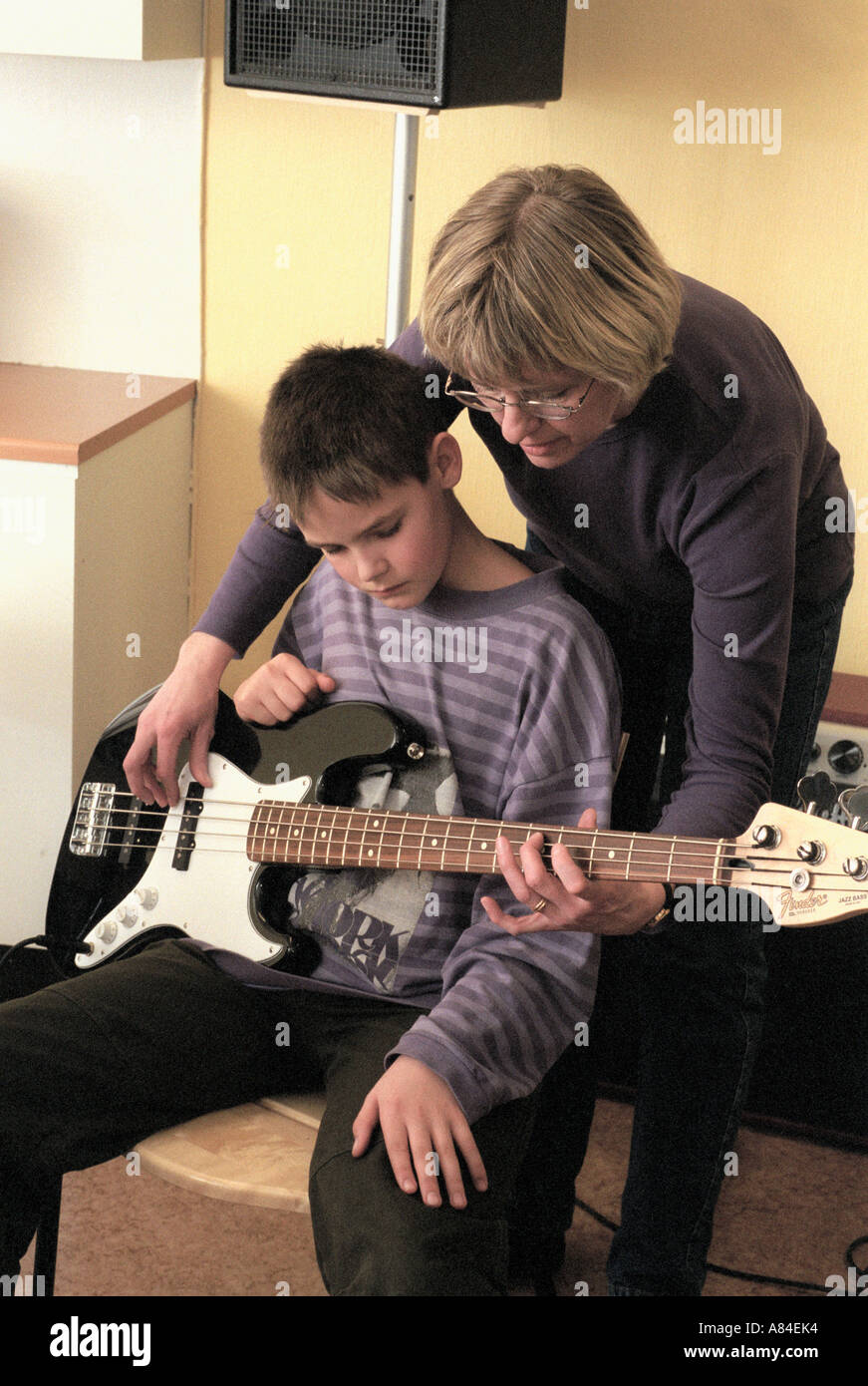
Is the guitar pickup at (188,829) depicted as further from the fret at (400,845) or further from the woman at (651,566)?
the fret at (400,845)

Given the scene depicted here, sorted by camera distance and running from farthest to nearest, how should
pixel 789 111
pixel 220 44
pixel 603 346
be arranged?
pixel 220 44
pixel 789 111
pixel 603 346

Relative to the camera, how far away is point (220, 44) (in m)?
1.83

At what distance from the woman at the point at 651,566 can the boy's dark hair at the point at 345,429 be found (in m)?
0.05

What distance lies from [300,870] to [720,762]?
1.21 feet

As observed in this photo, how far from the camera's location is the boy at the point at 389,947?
96cm

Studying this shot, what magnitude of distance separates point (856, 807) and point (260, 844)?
1.64 ft

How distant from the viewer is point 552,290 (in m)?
0.90

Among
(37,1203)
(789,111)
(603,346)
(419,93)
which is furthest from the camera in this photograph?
(789,111)

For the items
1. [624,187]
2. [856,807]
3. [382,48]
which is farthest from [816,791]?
[624,187]

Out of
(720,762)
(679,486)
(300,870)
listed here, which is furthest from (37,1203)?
(679,486)

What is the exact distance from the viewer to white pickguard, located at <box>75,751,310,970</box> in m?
1.12

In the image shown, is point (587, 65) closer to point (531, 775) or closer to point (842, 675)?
point (842, 675)

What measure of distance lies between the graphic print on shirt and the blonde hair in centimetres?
34

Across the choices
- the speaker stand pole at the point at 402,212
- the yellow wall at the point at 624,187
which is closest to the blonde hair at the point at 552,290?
the speaker stand pole at the point at 402,212
